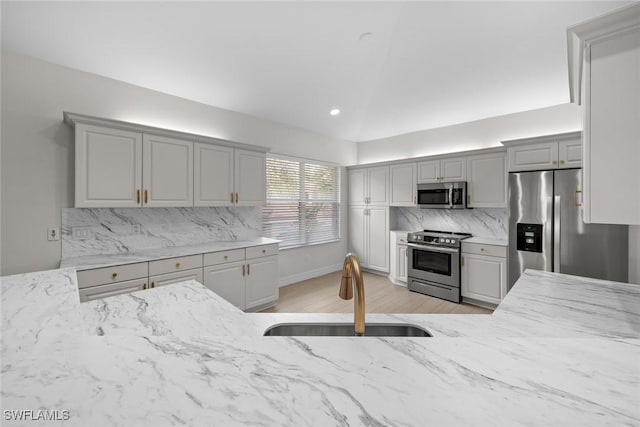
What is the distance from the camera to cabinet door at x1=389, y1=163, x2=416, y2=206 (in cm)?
462

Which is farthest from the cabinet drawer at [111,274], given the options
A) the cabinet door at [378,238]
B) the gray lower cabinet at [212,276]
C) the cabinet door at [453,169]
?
the cabinet door at [453,169]

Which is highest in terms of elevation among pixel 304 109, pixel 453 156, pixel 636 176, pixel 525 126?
pixel 304 109

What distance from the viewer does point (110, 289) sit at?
2.43m

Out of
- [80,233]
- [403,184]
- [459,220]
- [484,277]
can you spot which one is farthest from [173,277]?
[459,220]

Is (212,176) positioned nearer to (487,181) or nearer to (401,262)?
(401,262)

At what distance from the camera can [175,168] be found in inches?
122

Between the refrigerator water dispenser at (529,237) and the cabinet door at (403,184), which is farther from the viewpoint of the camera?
the cabinet door at (403,184)

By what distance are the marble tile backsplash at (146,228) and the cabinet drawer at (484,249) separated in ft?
10.1

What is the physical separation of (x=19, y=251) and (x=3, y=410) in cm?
300

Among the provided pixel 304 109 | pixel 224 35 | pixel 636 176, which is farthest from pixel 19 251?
pixel 636 176

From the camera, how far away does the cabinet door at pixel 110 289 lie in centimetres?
231

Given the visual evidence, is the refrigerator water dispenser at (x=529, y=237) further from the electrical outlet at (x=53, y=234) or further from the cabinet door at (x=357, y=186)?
the electrical outlet at (x=53, y=234)

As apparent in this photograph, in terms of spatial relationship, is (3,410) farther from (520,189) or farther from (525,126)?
(525,126)

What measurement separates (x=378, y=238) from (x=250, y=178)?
8.68 feet
